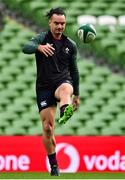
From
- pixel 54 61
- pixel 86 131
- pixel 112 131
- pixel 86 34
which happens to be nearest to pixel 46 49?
pixel 54 61

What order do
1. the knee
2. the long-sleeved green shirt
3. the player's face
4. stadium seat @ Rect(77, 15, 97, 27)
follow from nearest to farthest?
the player's face → the long-sleeved green shirt → the knee → stadium seat @ Rect(77, 15, 97, 27)

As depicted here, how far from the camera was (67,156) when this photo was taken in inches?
423

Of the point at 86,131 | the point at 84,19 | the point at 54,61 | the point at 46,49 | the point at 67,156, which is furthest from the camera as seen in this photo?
the point at 84,19

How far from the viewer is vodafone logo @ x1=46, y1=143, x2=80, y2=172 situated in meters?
10.7

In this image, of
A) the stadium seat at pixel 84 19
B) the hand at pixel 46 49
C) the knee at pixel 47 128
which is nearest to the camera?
the hand at pixel 46 49

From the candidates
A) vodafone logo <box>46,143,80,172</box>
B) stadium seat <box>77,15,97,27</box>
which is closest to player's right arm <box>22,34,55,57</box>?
vodafone logo <box>46,143,80,172</box>

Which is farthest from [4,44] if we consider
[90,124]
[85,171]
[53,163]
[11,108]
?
[53,163]

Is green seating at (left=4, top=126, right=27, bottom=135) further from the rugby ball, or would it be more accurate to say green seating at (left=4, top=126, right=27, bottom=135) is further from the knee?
the rugby ball

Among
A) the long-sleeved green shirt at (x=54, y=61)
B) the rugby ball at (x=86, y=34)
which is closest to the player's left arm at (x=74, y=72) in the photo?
the long-sleeved green shirt at (x=54, y=61)

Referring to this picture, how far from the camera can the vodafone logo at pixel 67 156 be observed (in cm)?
1069

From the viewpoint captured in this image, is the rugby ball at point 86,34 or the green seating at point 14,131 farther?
→ the green seating at point 14,131

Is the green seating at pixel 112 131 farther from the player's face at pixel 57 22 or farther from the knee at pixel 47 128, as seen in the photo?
the player's face at pixel 57 22

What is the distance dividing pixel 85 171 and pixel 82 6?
12.1ft

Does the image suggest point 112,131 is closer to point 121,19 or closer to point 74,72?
point 121,19
